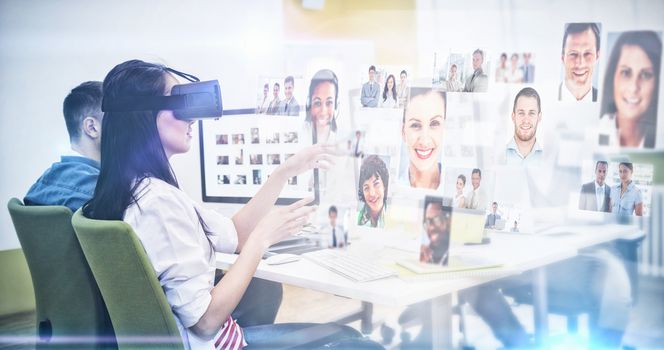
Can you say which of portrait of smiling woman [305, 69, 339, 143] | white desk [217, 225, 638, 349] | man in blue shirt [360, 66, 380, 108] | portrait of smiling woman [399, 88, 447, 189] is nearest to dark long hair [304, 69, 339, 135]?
portrait of smiling woman [305, 69, 339, 143]

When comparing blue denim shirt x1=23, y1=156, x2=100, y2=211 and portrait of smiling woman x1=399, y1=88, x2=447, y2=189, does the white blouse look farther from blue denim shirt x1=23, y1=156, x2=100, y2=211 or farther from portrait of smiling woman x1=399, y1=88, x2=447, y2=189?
portrait of smiling woman x1=399, y1=88, x2=447, y2=189

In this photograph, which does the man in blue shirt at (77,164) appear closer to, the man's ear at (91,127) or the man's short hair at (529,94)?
the man's ear at (91,127)

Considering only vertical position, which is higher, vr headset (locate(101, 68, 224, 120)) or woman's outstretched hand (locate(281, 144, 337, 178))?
vr headset (locate(101, 68, 224, 120))

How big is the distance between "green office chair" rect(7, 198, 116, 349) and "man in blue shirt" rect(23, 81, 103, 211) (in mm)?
187

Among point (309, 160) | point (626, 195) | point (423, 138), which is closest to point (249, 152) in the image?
point (309, 160)

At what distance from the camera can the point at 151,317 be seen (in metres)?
0.90

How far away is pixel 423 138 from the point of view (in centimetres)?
160

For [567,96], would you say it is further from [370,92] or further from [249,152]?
[249,152]

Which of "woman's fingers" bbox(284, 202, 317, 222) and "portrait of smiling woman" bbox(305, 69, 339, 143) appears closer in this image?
"woman's fingers" bbox(284, 202, 317, 222)

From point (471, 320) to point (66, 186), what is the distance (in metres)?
1.55

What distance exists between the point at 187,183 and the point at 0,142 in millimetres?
692

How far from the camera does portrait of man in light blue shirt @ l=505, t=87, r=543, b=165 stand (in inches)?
57.4

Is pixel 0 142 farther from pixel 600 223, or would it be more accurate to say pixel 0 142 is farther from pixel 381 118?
pixel 600 223

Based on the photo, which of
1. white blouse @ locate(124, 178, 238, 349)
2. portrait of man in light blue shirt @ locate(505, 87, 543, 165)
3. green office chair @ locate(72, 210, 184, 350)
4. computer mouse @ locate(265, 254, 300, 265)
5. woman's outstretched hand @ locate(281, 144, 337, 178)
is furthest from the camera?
woman's outstretched hand @ locate(281, 144, 337, 178)
